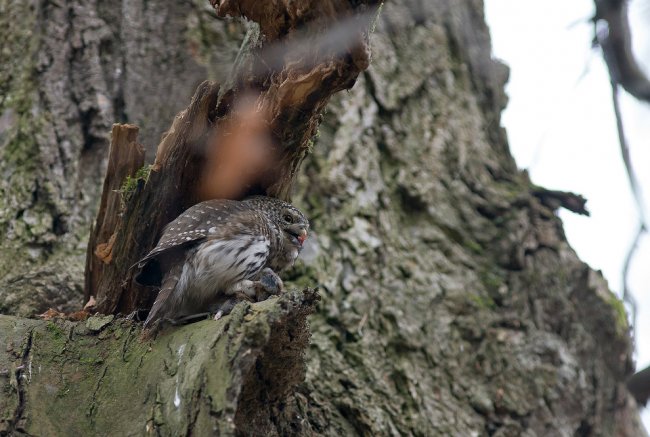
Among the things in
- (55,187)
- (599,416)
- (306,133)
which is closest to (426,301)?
(599,416)

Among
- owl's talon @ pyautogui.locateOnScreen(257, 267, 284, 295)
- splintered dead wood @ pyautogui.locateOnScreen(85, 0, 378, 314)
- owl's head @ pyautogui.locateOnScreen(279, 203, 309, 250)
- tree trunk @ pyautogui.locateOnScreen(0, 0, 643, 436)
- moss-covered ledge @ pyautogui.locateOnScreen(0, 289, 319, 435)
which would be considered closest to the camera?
moss-covered ledge @ pyautogui.locateOnScreen(0, 289, 319, 435)

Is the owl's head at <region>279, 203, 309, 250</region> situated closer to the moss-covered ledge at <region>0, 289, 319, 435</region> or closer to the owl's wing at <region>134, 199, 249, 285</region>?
the owl's wing at <region>134, 199, 249, 285</region>

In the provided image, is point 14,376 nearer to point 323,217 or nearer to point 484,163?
point 323,217

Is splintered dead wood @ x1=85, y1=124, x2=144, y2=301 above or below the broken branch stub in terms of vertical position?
below

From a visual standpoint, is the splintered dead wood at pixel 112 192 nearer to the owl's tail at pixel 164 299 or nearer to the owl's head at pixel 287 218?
the owl's tail at pixel 164 299


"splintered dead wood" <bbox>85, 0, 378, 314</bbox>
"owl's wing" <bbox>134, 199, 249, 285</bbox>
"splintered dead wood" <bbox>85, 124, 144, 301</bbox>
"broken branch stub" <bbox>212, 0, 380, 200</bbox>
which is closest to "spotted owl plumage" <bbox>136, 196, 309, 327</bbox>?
"owl's wing" <bbox>134, 199, 249, 285</bbox>

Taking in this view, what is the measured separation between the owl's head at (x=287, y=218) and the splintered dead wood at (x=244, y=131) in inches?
2.9

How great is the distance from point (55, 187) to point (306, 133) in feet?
5.31

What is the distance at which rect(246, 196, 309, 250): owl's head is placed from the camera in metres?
3.68

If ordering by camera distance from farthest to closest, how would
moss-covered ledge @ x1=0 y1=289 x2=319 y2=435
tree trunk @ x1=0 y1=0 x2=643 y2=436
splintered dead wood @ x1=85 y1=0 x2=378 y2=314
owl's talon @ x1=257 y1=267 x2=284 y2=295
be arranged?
1. tree trunk @ x1=0 y1=0 x2=643 y2=436
2. owl's talon @ x1=257 y1=267 x2=284 y2=295
3. splintered dead wood @ x1=85 y1=0 x2=378 y2=314
4. moss-covered ledge @ x1=0 y1=289 x2=319 y2=435

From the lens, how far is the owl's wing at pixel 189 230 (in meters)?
3.13

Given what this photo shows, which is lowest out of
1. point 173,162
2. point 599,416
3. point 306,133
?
point 599,416

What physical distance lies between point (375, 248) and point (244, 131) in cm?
138

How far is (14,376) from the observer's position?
2828 millimetres
